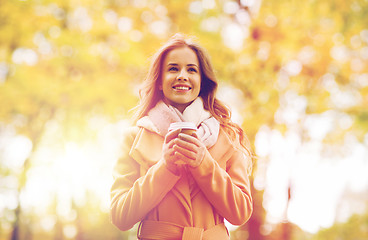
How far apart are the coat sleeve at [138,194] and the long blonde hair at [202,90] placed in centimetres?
41

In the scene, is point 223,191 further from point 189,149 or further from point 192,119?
point 192,119

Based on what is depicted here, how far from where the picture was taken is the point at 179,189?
166 centimetres

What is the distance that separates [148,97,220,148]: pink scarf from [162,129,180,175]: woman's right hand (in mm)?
169

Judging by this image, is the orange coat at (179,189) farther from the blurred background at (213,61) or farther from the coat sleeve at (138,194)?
the blurred background at (213,61)

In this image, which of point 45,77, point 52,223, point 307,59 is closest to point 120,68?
point 45,77

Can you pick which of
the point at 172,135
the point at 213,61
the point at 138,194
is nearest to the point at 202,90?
the point at 172,135

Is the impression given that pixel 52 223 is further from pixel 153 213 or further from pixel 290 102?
pixel 153 213

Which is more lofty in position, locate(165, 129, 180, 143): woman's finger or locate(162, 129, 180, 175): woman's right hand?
locate(165, 129, 180, 143): woman's finger

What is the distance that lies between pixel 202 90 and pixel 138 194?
0.68 meters

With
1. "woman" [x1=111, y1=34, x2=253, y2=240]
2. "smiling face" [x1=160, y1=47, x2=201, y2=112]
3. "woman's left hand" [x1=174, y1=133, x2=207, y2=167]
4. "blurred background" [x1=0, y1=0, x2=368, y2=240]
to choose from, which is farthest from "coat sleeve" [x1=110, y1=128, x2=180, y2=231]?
"blurred background" [x1=0, y1=0, x2=368, y2=240]

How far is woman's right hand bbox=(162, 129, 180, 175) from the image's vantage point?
152 centimetres

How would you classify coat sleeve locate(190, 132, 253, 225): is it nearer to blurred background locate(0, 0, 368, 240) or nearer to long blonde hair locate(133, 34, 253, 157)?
long blonde hair locate(133, 34, 253, 157)

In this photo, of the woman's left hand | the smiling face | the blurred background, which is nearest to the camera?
the woman's left hand

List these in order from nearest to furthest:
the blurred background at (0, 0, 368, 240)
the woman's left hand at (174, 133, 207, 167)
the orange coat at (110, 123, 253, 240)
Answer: the woman's left hand at (174, 133, 207, 167) → the orange coat at (110, 123, 253, 240) → the blurred background at (0, 0, 368, 240)
